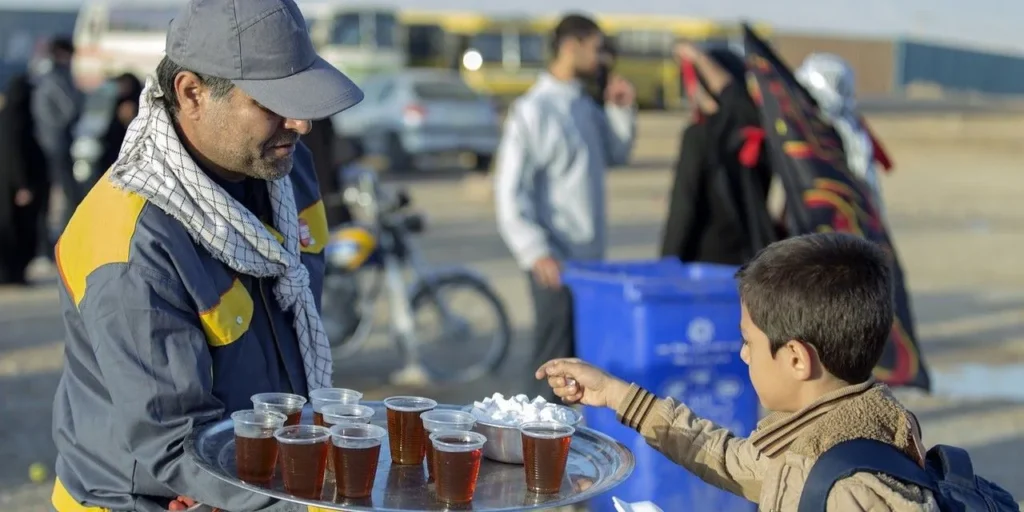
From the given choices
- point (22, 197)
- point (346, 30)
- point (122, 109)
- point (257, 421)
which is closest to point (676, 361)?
point (257, 421)

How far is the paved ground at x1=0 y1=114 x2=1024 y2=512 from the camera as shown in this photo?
24.0 ft

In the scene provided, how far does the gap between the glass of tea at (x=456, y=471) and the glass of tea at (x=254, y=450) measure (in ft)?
0.97

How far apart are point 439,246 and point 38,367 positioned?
660 cm

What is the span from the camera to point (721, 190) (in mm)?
6750

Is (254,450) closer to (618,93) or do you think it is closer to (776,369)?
(776,369)

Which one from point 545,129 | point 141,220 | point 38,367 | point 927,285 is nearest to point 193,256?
point 141,220

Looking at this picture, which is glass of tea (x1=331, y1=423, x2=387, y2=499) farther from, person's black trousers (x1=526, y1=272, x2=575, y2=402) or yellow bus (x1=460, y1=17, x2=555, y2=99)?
yellow bus (x1=460, y1=17, x2=555, y2=99)

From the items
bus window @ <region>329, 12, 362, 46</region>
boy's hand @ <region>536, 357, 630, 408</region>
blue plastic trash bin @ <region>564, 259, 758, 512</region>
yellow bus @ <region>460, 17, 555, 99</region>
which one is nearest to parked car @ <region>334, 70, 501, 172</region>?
bus window @ <region>329, 12, 362, 46</region>

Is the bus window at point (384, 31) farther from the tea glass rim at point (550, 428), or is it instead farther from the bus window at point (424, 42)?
the tea glass rim at point (550, 428)

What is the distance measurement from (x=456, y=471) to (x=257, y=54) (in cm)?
88

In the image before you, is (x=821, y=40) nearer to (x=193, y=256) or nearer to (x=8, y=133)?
(x=8, y=133)

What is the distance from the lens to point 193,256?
8.41ft

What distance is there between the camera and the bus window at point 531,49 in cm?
3691

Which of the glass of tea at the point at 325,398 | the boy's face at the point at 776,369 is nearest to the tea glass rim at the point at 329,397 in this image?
the glass of tea at the point at 325,398
